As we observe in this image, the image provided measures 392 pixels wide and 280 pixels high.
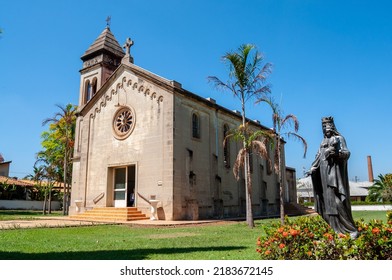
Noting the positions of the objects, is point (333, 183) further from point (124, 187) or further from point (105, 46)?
point (105, 46)

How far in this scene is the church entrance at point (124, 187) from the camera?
75.4ft

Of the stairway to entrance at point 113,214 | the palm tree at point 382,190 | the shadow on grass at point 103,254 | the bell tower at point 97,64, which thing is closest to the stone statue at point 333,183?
the shadow on grass at point 103,254

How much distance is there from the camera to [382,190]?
47250mm

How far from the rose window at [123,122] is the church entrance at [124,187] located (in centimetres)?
240

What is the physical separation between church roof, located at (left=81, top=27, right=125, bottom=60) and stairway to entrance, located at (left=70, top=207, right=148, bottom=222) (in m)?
14.8

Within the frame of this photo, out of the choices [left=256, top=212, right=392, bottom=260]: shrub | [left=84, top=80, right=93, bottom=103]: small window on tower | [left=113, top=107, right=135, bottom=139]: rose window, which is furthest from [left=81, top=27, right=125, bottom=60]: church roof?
[left=256, top=212, right=392, bottom=260]: shrub

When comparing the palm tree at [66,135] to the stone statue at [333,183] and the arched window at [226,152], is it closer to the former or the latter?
the arched window at [226,152]

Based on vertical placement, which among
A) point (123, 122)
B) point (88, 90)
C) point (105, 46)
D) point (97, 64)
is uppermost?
point (105, 46)

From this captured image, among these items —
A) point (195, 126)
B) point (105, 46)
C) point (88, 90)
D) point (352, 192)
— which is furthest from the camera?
point (352, 192)

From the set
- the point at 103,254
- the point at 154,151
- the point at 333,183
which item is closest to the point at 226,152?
the point at 154,151

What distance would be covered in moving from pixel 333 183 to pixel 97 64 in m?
26.5

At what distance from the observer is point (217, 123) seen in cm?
2531
